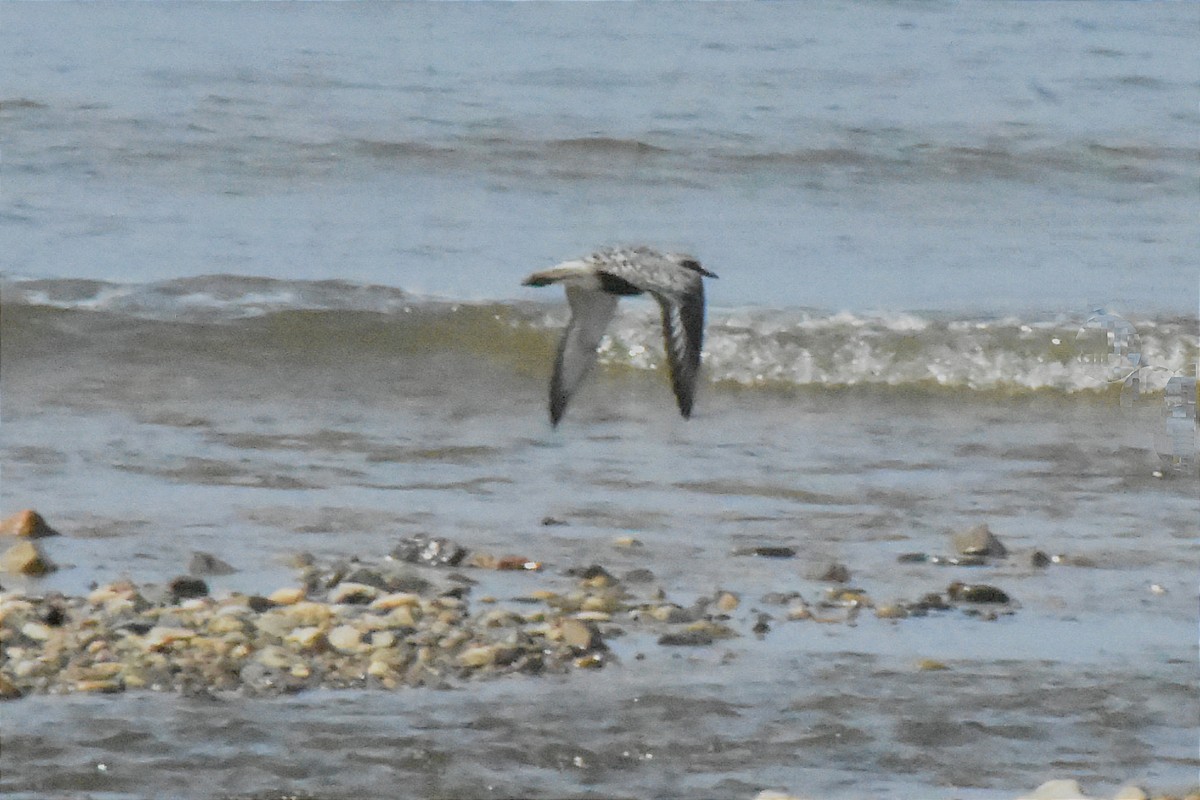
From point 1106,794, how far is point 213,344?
6.34m

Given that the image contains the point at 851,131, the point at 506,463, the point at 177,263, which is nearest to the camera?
the point at 506,463

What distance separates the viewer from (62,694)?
5379 mm

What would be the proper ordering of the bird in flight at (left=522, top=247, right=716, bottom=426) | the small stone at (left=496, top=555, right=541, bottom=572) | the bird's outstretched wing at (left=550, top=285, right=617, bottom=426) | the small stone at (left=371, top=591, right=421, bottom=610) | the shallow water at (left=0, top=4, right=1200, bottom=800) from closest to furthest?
the shallow water at (left=0, top=4, right=1200, bottom=800) → the small stone at (left=371, top=591, right=421, bottom=610) → the bird in flight at (left=522, top=247, right=716, bottom=426) → the small stone at (left=496, top=555, right=541, bottom=572) → the bird's outstretched wing at (left=550, top=285, right=617, bottom=426)

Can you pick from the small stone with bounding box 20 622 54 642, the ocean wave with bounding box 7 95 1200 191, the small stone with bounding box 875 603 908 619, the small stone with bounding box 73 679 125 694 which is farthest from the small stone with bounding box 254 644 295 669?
the ocean wave with bounding box 7 95 1200 191

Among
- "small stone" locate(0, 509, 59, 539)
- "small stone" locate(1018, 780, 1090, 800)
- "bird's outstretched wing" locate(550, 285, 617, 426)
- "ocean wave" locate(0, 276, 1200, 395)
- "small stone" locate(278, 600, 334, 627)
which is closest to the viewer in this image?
"small stone" locate(1018, 780, 1090, 800)

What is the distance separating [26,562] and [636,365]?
4.21 meters

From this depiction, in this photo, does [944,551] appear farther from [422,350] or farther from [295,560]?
[422,350]

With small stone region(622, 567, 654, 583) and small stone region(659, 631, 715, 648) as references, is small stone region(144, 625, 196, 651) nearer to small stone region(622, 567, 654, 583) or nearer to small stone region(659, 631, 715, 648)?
small stone region(659, 631, 715, 648)

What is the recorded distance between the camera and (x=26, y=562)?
6422mm

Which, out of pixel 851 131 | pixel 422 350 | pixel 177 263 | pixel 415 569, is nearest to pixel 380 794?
pixel 415 569

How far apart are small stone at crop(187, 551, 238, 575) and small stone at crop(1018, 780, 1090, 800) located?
8.89 feet

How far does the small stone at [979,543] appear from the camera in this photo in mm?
6895

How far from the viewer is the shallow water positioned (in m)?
5.31

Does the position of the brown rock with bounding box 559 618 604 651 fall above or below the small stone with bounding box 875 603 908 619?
below
